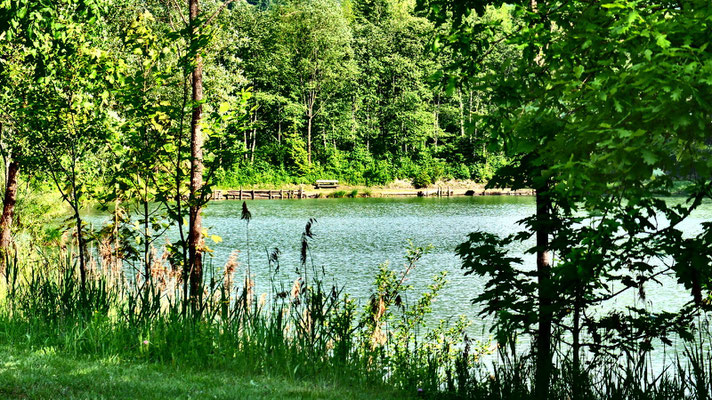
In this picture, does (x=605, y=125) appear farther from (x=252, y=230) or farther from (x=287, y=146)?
(x=287, y=146)

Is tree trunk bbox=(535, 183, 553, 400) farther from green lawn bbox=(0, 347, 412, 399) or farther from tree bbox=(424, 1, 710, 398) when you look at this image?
green lawn bbox=(0, 347, 412, 399)

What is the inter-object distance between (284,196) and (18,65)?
4397 centimetres

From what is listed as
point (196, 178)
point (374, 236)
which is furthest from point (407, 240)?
point (374, 236)

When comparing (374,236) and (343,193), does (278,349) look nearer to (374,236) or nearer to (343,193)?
(374,236)

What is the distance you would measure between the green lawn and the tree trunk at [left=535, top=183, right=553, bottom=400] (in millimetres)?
1095

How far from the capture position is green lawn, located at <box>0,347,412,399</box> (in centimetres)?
486

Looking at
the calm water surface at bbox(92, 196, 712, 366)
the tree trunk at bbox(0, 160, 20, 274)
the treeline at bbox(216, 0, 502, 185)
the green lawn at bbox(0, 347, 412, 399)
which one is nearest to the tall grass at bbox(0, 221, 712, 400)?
the green lawn at bbox(0, 347, 412, 399)

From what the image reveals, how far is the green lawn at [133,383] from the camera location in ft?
15.9

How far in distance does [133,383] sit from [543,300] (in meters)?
3.21

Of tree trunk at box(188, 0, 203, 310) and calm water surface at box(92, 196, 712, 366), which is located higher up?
tree trunk at box(188, 0, 203, 310)

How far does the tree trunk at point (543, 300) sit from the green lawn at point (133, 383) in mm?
1095

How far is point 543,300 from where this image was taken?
5953 mm

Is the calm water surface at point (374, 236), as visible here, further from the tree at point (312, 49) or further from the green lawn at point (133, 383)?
the tree at point (312, 49)

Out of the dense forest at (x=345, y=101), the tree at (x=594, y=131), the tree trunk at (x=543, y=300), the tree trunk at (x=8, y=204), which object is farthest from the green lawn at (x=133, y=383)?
the dense forest at (x=345, y=101)
